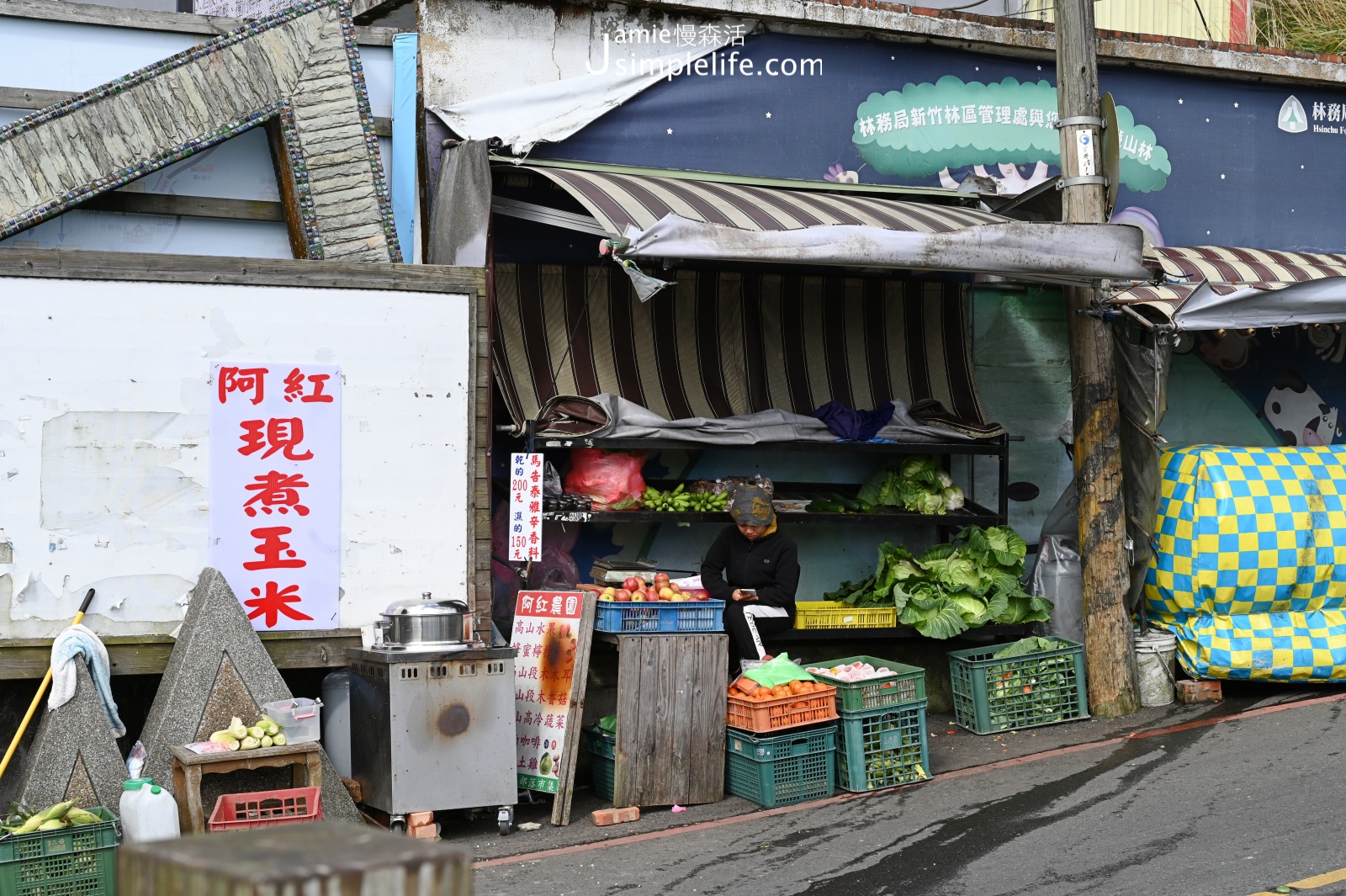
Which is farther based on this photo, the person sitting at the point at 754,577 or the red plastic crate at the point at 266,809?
the person sitting at the point at 754,577

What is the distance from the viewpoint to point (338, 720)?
817 centimetres

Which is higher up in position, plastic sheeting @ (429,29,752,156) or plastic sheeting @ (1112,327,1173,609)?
plastic sheeting @ (429,29,752,156)

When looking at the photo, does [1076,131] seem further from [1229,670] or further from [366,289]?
[366,289]

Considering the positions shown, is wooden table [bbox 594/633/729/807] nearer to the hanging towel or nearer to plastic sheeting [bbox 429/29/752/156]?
the hanging towel

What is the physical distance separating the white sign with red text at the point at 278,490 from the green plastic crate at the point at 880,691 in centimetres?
326

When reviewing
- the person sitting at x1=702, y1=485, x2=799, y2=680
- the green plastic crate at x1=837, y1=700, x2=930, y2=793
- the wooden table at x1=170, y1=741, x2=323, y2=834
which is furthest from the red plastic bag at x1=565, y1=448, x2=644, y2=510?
the wooden table at x1=170, y1=741, x2=323, y2=834

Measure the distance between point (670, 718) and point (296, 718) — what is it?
7.45 ft

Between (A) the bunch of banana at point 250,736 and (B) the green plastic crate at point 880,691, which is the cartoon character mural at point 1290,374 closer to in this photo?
(B) the green plastic crate at point 880,691

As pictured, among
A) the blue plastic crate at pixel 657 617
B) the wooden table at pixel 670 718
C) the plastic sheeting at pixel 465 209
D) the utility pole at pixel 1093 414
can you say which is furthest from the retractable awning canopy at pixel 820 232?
the wooden table at pixel 670 718

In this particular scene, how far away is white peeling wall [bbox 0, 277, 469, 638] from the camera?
302 inches

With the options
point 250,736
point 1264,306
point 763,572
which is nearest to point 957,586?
point 763,572

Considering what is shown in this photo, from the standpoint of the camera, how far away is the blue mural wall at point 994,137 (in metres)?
10.9

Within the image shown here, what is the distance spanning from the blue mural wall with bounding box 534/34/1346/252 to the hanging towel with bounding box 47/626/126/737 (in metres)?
4.99

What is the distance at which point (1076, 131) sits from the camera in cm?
997
